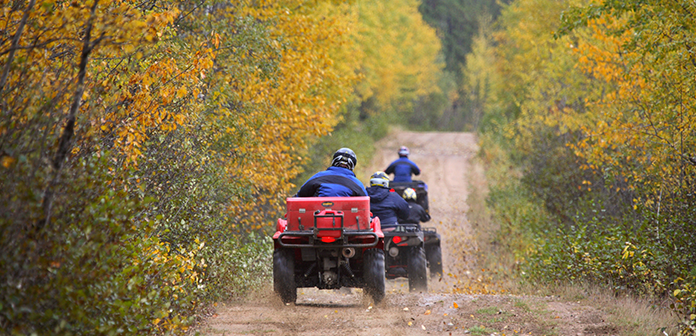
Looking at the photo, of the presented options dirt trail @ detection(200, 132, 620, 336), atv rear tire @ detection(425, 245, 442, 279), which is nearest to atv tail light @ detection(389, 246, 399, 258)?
dirt trail @ detection(200, 132, 620, 336)

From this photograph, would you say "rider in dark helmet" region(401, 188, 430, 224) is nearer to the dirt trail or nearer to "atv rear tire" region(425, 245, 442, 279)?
"atv rear tire" region(425, 245, 442, 279)

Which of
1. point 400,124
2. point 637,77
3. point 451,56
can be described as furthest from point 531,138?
point 451,56

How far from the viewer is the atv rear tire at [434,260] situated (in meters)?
11.9

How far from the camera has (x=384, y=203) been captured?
10.1m

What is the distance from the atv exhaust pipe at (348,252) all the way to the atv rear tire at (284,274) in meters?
0.68

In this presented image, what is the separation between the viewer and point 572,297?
836 centimetres

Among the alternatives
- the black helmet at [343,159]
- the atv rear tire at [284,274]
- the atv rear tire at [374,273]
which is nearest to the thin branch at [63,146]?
the atv rear tire at [284,274]

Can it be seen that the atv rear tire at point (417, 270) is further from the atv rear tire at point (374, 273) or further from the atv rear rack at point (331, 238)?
the atv rear rack at point (331, 238)

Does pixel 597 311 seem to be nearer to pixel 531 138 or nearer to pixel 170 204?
pixel 170 204

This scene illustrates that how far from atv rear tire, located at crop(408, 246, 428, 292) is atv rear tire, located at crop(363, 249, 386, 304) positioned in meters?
2.48

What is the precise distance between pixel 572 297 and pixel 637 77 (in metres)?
4.62

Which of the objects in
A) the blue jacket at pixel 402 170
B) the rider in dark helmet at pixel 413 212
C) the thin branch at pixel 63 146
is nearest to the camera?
the thin branch at pixel 63 146

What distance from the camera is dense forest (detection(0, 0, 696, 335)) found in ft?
12.4

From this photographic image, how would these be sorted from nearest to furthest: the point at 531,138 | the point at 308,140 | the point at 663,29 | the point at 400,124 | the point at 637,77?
the point at 663,29
the point at 637,77
the point at 308,140
the point at 531,138
the point at 400,124
